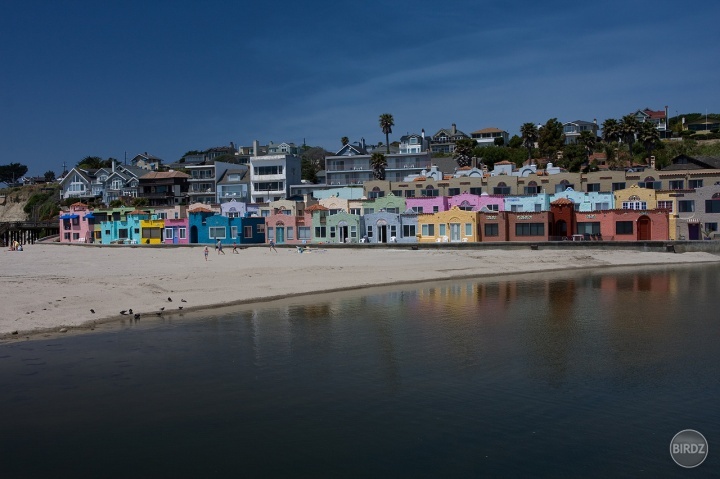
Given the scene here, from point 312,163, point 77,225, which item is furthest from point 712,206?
point 312,163

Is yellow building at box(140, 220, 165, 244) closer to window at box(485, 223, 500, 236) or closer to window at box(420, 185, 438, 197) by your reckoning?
window at box(420, 185, 438, 197)

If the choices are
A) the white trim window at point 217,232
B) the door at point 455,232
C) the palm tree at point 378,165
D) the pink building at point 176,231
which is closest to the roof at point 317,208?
the white trim window at point 217,232

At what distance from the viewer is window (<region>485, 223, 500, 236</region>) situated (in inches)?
2731

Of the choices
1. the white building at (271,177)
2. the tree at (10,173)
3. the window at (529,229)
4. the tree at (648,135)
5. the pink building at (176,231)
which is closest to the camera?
the window at (529,229)

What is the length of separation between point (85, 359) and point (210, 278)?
1971 cm

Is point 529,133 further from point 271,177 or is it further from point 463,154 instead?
point 271,177

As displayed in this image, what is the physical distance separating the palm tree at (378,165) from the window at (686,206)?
44.3m

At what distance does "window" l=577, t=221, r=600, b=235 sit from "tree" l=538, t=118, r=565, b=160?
4142 centimetres

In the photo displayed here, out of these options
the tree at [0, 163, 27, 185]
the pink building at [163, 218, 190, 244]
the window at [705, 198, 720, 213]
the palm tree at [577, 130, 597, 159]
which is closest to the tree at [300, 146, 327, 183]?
the pink building at [163, 218, 190, 244]

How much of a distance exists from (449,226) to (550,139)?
4756 cm

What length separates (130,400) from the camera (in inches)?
715

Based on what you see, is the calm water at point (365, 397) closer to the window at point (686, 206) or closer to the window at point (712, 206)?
the window at point (712, 206)

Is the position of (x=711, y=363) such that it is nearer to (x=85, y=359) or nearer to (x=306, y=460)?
(x=306, y=460)

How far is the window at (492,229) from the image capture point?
228 feet
